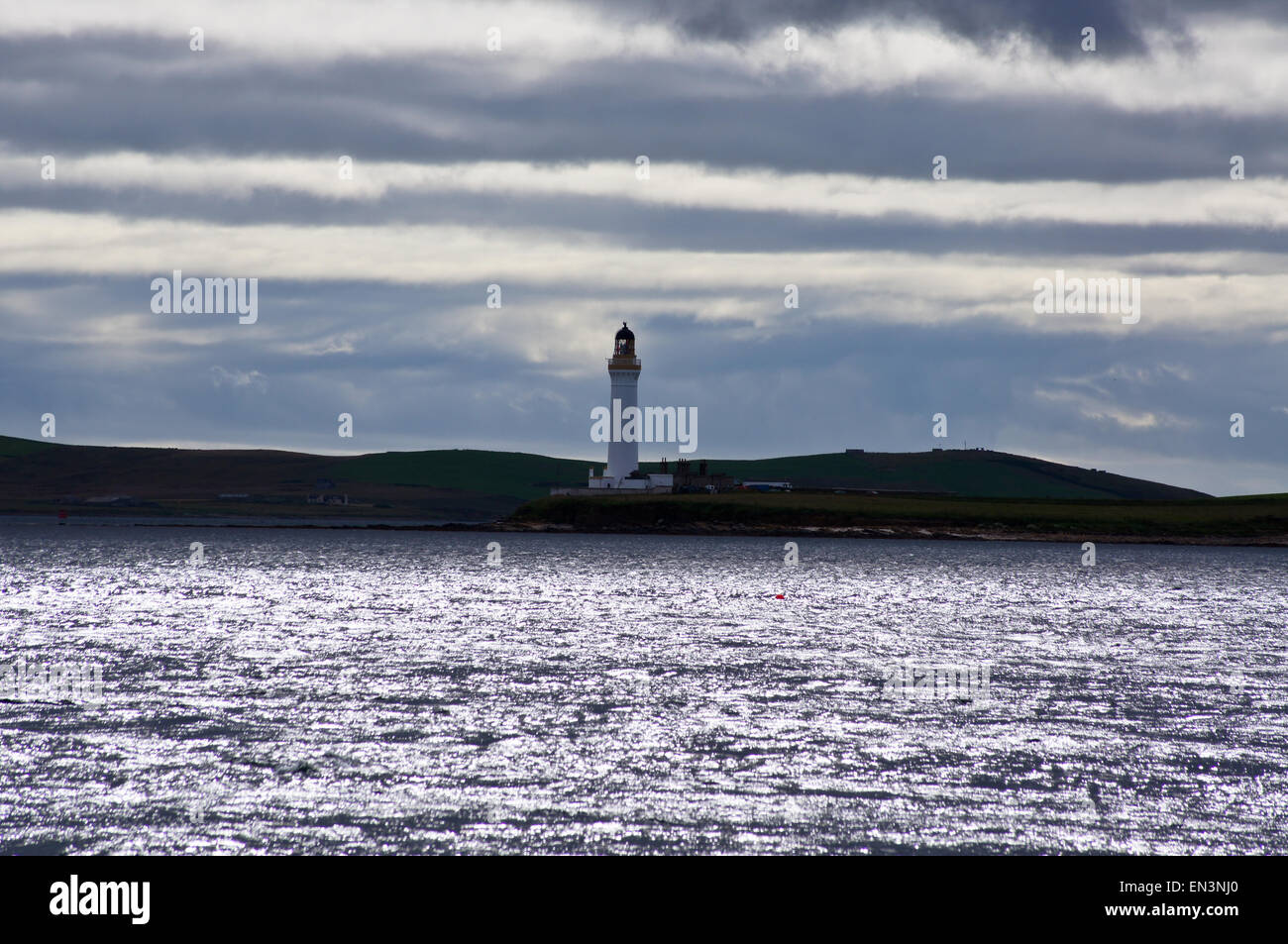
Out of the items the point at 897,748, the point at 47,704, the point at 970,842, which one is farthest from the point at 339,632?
the point at 970,842

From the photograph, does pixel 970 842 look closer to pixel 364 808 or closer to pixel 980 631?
pixel 364 808

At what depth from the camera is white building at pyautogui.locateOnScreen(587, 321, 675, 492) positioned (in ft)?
554

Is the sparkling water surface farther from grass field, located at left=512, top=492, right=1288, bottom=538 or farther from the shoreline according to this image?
grass field, located at left=512, top=492, right=1288, bottom=538

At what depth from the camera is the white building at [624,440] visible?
16900 centimetres

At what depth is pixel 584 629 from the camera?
213 ft

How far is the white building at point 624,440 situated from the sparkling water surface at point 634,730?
87.6m

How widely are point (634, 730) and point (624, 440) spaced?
148 m

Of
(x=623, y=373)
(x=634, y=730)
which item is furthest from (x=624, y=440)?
(x=634, y=730)

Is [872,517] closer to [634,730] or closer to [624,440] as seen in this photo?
[624,440]

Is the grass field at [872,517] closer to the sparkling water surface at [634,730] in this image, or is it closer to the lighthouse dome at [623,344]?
the lighthouse dome at [623,344]

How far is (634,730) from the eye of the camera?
3497 centimetres

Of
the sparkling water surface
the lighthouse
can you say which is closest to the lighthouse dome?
the lighthouse

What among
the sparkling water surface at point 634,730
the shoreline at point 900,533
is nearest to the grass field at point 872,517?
the shoreline at point 900,533

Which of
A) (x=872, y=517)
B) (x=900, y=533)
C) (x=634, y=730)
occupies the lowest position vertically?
(x=634, y=730)
